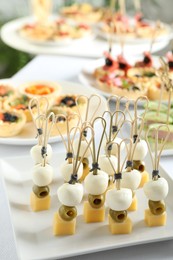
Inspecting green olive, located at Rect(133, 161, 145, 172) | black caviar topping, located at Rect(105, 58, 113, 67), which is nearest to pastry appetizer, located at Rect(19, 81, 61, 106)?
black caviar topping, located at Rect(105, 58, 113, 67)

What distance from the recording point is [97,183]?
A: 1195mm

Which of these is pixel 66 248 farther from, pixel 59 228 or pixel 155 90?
pixel 155 90

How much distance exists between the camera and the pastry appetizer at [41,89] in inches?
75.2

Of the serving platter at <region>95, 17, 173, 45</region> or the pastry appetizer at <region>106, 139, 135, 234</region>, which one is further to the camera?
the serving platter at <region>95, 17, 173, 45</region>

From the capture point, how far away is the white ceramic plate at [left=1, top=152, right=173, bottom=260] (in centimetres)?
111

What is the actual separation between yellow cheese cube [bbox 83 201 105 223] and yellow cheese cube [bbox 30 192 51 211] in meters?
0.10

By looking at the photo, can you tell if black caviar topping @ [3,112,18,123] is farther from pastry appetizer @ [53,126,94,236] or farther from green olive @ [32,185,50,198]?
pastry appetizer @ [53,126,94,236]

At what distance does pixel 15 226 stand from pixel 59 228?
102 millimetres

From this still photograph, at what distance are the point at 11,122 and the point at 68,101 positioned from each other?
0.26 metres

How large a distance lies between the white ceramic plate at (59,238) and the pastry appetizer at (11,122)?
12.3 inches

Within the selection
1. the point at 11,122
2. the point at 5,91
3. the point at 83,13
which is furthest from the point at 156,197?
the point at 83,13

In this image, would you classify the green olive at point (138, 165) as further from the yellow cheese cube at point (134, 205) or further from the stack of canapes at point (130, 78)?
the stack of canapes at point (130, 78)

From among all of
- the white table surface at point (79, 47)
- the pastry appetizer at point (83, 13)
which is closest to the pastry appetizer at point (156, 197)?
the white table surface at point (79, 47)

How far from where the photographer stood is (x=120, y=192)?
116 centimetres
